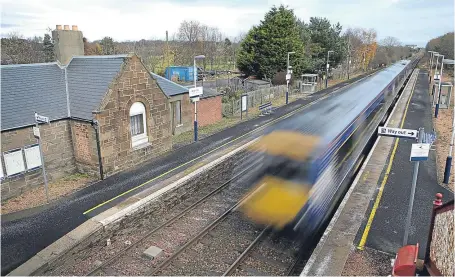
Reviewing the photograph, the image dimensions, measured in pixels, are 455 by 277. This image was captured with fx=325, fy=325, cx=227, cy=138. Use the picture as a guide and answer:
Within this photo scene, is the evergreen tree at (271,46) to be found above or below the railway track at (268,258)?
above

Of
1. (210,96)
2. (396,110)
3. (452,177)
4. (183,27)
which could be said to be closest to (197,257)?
(452,177)

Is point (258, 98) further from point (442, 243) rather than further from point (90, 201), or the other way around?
point (442, 243)

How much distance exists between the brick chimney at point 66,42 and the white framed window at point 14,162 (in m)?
5.88

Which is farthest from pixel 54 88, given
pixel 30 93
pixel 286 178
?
pixel 286 178

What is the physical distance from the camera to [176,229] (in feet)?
35.4

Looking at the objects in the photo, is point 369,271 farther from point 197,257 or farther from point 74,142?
point 74,142

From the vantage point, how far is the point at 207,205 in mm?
12398

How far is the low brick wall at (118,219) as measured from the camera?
8.56 m

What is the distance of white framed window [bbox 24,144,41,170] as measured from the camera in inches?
498

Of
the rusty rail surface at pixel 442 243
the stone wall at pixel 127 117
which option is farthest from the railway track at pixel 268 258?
the stone wall at pixel 127 117

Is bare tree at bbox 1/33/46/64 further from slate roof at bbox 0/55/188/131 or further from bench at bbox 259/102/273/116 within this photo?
bench at bbox 259/102/273/116

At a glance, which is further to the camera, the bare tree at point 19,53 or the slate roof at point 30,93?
the bare tree at point 19,53

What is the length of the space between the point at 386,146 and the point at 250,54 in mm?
26168

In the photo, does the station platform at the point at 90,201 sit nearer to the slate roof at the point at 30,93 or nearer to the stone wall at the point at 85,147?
the stone wall at the point at 85,147
